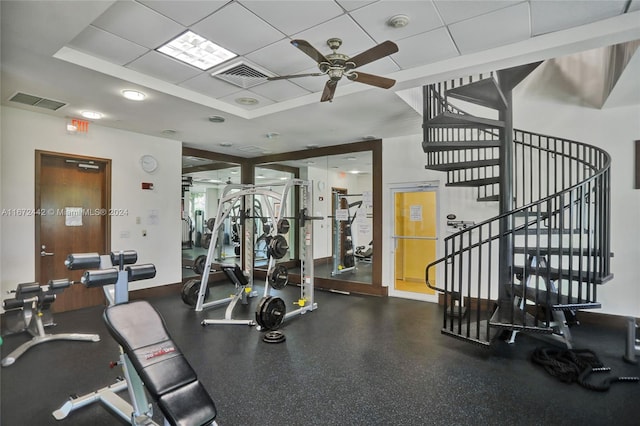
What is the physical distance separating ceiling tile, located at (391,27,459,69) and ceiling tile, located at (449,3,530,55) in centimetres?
7

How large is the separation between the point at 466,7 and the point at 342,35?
93 centimetres

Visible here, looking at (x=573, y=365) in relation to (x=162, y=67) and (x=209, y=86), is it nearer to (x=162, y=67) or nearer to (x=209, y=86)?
(x=209, y=86)

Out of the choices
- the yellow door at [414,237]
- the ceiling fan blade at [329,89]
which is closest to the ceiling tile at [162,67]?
the ceiling fan blade at [329,89]

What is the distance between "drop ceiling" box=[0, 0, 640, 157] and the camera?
2.30 metres

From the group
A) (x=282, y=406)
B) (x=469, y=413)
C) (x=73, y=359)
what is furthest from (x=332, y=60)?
(x=73, y=359)

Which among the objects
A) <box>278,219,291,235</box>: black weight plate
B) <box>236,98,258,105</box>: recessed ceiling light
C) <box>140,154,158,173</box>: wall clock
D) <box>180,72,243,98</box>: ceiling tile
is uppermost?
<box>180,72,243,98</box>: ceiling tile

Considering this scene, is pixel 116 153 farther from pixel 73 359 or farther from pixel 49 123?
pixel 73 359

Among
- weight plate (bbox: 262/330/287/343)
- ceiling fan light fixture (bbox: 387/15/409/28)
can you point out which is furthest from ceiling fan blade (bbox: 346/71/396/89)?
weight plate (bbox: 262/330/287/343)

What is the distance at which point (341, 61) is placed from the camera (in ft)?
8.04

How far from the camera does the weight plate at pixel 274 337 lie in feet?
11.7

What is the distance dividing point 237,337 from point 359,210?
3.34m

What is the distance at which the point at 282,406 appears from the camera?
2412mm

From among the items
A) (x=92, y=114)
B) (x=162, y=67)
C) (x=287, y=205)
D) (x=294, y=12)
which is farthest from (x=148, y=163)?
(x=294, y=12)

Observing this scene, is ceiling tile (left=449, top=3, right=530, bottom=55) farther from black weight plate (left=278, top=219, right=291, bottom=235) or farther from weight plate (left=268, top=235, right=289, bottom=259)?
weight plate (left=268, top=235, right=289, bottom=259)
